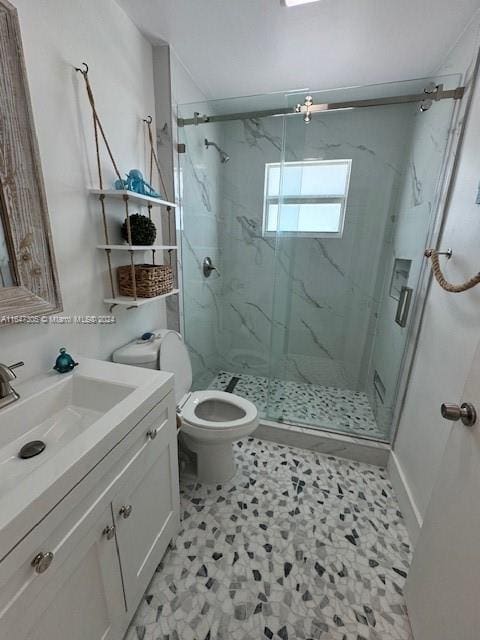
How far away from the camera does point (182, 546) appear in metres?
1.27

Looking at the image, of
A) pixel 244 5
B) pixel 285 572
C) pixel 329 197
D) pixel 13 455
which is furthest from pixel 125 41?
pixel 285 572

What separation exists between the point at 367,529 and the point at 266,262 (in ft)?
6.46

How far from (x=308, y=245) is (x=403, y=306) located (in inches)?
36.5

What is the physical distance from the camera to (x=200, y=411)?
1.73m

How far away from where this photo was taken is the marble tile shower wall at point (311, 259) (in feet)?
6.77

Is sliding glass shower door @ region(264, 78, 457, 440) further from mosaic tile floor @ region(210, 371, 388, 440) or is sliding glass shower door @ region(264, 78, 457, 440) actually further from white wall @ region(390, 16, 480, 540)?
white wall @ region(390, 16, 480, 540)

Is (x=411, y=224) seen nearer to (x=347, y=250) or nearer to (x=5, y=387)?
(x=347, y=250)

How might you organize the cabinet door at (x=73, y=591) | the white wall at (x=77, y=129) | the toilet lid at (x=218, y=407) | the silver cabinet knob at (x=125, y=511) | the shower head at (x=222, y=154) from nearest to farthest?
the cabinet door at (x=73, y=591)
the silver cabinet knob at (x=125, y=511)
the white wall at (x=77, y=129)
the toilet lid at (x=218, y=407)
the shower head at (x=222, y=154)

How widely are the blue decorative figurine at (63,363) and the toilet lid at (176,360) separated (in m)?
0.43

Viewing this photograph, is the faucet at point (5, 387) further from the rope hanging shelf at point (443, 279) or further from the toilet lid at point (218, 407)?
the rope hanging shelf at point (443, 279)

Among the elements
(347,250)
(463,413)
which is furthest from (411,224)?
(463,413)

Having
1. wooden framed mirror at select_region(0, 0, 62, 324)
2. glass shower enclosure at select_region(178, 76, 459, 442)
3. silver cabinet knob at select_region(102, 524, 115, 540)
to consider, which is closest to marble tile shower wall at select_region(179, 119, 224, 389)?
glass shower enclosure at select_region(178, 76, 459, 442)

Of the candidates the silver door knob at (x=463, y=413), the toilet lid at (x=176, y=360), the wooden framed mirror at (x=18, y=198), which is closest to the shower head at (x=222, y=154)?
the wooden framed mirror at (x=18, y=198)

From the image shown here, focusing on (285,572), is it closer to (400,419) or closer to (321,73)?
(400,419)
